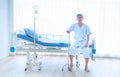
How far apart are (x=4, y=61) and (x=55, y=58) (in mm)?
1349

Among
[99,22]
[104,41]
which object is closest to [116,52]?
[104,41]

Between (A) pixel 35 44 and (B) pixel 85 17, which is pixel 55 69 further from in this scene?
(B) pixel 85 17

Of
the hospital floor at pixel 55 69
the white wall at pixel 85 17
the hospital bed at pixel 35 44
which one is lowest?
the hospital floor at pixel 55 69

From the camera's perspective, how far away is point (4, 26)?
17.9 ft

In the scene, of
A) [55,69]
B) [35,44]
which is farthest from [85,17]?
[35,44]

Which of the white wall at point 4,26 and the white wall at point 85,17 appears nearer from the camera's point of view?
the white wall at point 4,26

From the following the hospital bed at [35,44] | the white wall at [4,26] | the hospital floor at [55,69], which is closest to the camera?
the hospital floor at [55,69]

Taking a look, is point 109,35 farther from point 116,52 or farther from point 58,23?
point 58,23

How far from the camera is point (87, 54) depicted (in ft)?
14.0

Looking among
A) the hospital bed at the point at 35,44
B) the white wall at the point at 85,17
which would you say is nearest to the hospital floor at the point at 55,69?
the hospital bed at the point at 35,44

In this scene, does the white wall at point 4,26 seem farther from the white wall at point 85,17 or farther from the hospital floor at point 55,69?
the hospital floor at point 55,69

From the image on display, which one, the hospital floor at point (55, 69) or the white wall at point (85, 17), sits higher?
the white wall at point (85, 17)

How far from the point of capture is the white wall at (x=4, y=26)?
526cm

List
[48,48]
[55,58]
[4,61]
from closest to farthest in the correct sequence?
1. [48,48]
2. [4,61]
3. [55,58]
